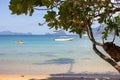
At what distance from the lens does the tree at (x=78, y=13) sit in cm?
475

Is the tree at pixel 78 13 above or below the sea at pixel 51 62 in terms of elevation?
above

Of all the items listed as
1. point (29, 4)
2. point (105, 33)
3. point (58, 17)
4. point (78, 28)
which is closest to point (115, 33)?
point (105, 33)

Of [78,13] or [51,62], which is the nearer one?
[78,13]

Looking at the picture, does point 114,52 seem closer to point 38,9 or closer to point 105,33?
point 105,33

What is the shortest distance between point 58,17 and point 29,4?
0.54 m

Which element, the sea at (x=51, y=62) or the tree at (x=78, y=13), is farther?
the sea at (x=51, y=62)

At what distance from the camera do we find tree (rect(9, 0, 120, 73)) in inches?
187

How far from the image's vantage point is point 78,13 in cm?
525

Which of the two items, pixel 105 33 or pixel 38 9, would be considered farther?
pixel 105 33

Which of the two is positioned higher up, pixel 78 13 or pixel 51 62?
pixel 78 13

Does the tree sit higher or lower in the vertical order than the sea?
higher

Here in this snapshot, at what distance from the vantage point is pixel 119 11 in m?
5.84

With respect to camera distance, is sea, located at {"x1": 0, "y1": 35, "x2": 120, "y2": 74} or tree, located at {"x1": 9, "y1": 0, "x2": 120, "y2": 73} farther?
sea, located at {"x1": 0, "y1": 35, "x2": 120, "y2": 74}

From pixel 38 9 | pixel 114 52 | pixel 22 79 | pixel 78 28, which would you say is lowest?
pixel 22 79
